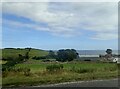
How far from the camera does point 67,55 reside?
75.5 feet

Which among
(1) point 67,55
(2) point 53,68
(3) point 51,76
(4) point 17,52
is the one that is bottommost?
(3) point 51,76

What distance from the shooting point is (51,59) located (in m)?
21.4

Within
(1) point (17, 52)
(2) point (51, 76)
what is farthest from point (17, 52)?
(2) point (51, 76)

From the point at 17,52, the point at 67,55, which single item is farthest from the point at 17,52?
the point at 67,55

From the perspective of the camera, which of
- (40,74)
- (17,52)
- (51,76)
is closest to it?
(51,76)

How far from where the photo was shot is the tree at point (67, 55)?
2227cm

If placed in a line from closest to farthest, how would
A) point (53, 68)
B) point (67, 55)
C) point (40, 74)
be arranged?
point (40, 74)
point (53, 68)
point (67, 55)

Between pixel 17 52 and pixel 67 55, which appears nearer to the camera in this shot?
pixel 17 52

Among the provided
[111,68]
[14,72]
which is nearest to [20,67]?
[14,72]

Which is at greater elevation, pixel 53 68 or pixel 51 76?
pixel 53 68

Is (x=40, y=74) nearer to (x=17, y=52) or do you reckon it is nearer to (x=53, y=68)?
(x=53, y=68)

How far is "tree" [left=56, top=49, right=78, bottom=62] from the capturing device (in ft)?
73.1

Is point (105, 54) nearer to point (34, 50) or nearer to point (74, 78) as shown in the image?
point (34, 50)

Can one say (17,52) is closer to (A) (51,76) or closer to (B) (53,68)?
(B) (53,68)
